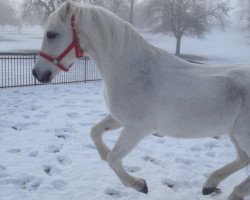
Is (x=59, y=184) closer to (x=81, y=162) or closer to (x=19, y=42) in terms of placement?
(x=81, y=162)

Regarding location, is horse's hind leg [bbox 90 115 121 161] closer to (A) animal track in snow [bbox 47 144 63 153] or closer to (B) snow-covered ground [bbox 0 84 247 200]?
(B) snow-covered ground [bbox 0 84 247 200]

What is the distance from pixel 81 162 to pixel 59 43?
1970 millimetres

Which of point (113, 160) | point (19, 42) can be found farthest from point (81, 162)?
point (19, 42)

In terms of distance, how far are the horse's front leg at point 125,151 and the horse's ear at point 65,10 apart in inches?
48.7

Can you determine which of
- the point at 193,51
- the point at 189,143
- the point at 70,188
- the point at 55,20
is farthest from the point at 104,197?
the point at 193,51

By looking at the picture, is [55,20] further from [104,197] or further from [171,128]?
[104,197]

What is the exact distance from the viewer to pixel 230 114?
3.21 metres

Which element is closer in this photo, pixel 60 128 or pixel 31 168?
pixel 31 168

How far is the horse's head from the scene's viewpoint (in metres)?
3.10

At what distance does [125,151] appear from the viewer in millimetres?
3250

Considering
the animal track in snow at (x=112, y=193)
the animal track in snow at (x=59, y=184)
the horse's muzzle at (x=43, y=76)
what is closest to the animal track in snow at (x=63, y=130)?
the animal track in snow at (x=59, y=184)

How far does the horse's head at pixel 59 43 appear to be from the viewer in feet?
10.2

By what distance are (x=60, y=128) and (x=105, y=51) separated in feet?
10.6

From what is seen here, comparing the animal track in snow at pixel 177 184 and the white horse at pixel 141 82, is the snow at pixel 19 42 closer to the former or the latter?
the animal track in snow at pixel 177 184
